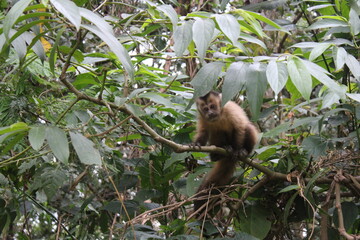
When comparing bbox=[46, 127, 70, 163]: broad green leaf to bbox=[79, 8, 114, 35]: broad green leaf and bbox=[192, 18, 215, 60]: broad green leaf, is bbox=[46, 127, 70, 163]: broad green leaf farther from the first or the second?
bbox=[192, 18, 215, 60]: broad green leaf

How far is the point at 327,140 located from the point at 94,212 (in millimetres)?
2034

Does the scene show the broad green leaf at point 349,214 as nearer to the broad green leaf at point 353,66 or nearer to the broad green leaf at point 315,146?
the broad green leaf at point 315,146

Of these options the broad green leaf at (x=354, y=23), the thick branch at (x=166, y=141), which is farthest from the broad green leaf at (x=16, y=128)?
the broad green leaf at (x=354, y=23)

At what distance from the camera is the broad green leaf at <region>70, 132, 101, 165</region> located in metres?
1.84

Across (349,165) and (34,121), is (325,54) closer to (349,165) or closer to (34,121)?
(349,165)

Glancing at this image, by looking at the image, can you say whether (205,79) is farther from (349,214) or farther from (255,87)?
(349,214)

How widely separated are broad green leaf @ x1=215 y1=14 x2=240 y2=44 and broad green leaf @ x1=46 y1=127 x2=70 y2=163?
816mm

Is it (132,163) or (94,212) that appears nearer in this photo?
(132,163)

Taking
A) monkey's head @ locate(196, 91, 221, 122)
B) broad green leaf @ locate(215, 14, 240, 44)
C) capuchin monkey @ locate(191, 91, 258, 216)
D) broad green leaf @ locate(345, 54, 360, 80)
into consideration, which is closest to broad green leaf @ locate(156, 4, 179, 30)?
broad green leaf @ locate(215, 14, 240, 44)

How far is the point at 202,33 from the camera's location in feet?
6.57

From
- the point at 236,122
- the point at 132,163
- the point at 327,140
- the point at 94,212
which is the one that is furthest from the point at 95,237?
the point at 327,140

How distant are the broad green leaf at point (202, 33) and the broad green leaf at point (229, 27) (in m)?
0.04

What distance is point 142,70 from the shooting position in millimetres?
3123

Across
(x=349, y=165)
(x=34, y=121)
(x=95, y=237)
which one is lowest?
(x=95, y=237)
